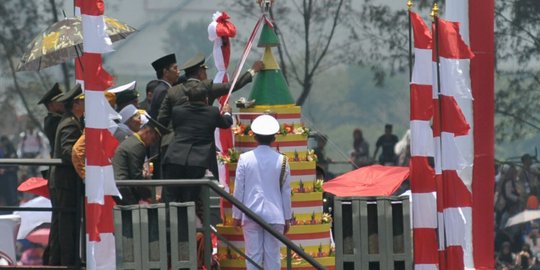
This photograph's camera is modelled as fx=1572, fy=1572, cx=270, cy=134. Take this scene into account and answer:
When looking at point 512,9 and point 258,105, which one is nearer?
point 258,105

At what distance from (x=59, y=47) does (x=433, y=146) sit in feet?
12.9

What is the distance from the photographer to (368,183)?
15930 mm

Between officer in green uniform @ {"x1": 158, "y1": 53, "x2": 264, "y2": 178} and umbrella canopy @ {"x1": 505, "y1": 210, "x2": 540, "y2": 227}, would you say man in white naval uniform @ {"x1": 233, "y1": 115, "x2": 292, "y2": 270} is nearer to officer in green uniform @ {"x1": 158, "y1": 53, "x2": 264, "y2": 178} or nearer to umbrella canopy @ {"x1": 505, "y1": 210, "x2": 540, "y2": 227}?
officer in green uniform @ {"x1": 158, "y1": 53, "x2": 264, "y2": 178}

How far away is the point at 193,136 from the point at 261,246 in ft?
3.57

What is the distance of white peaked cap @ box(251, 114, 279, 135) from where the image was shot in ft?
40.3

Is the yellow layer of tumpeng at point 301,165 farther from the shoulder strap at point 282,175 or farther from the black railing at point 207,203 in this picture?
the black railing at point 207,203

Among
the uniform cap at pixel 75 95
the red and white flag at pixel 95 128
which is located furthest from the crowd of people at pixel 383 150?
the red and white flag at pixel 95 128

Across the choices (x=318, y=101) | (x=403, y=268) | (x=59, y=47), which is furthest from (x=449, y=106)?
(x=318, y=101)

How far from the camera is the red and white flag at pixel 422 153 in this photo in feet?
37.9

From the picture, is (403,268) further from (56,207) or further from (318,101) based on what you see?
(318,101)

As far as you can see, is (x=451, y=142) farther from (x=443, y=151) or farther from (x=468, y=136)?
(x=468, y=136)

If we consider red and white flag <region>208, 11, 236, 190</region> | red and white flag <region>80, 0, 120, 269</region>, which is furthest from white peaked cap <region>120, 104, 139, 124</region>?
red and white flag <region>80, 0, 120, 269</region>

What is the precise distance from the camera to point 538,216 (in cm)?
2267

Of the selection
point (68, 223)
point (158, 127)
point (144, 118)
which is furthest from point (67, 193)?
point (144, 118)
